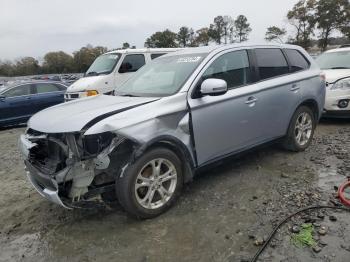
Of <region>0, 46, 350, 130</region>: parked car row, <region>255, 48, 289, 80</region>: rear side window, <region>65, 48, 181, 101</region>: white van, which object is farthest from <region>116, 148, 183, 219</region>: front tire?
<region>65, 48, 181, 101</region>: white van

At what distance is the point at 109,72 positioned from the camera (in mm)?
10672

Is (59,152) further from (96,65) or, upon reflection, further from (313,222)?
(96,65)

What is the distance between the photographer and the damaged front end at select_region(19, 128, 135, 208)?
355 cm

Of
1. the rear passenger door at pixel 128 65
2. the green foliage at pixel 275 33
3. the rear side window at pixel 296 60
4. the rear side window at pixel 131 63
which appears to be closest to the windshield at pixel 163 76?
the rear side window at pixel 296 60

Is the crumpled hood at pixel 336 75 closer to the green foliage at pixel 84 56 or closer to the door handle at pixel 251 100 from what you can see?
the door handle at pixel 251 100

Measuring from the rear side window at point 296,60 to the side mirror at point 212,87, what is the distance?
6.54 feet

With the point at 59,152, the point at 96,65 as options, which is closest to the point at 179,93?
the point at 59,152

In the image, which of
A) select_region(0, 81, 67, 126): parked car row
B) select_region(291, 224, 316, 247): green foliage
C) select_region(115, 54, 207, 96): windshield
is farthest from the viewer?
select_region(0, 81, 67, 126): parked car row

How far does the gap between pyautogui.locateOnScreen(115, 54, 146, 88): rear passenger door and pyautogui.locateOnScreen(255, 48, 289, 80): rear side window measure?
6.00 m

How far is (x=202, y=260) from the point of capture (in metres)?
3.14

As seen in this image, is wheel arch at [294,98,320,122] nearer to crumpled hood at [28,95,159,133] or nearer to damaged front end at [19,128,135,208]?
crumpled hood at [28,95,159,133]

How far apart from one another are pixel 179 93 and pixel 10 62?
7391 cm

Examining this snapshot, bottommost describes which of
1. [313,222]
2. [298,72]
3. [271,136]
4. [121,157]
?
[313,222]

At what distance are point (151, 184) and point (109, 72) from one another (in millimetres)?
7384
